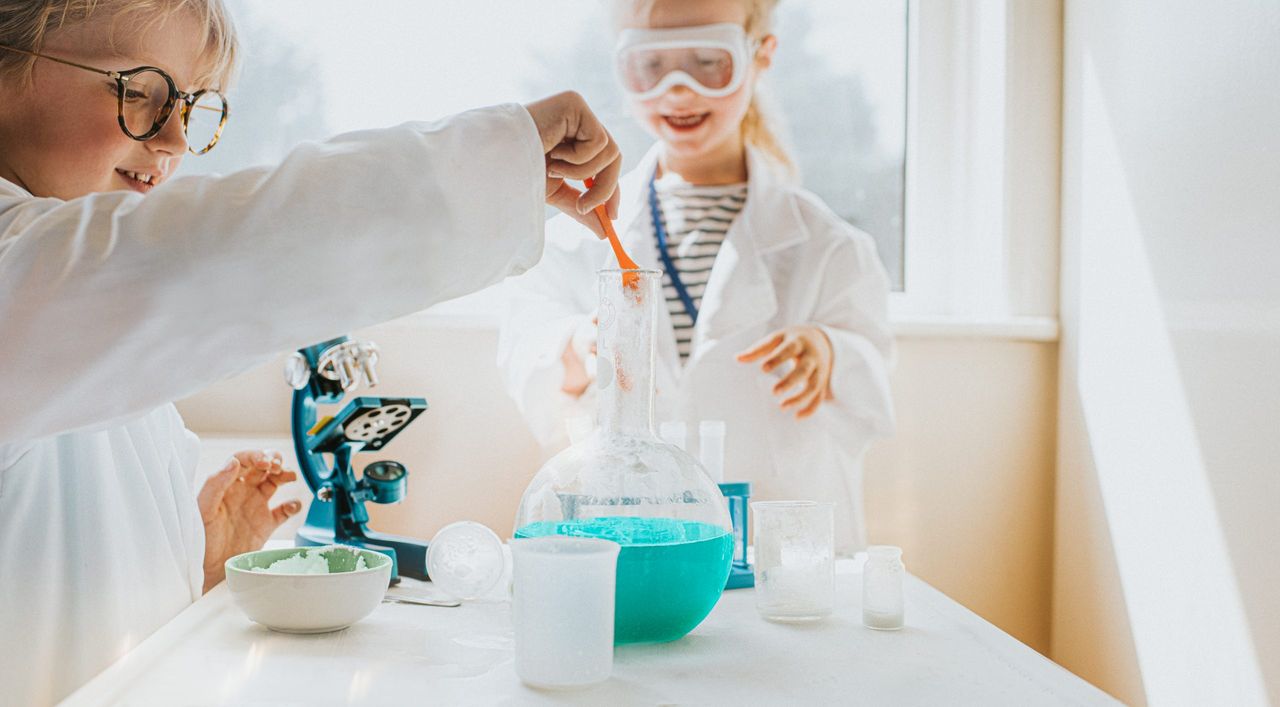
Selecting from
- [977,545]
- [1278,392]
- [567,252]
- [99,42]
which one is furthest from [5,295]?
[977,545]

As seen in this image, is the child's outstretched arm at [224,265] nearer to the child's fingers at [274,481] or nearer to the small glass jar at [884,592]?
the small glass jar at [884,592]

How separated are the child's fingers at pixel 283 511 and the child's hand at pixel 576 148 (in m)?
0.58

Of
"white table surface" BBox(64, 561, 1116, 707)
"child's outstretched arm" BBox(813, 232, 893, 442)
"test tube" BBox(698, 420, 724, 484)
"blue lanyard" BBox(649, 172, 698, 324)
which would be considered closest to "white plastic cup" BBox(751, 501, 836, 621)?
"white table surface" BBox(64, 561, 1116, 707)

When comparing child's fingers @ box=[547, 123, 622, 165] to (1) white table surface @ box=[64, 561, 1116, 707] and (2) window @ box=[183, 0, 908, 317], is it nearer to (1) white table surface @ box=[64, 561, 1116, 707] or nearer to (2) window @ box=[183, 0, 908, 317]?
(1) white table surface @ box=[64, 561, 1116, 707]

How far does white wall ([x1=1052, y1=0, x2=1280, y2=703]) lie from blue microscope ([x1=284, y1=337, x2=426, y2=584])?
1.11 metres

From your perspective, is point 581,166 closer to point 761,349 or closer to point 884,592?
point 884,592

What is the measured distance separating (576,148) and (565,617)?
0.35 metres

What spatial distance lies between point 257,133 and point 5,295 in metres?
1.63

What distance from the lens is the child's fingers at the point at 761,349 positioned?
4.96 ft

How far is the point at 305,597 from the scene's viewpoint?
0.86 meters

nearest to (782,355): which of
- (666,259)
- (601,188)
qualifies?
(666,259)

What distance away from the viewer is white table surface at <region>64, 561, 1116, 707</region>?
73 cm

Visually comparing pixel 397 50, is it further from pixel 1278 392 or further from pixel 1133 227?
pixel 1278 392

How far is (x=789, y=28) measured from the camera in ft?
7.46
